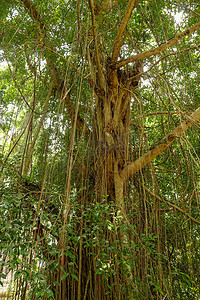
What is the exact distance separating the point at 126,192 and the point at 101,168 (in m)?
0.33

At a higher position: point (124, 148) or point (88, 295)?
point (124, 148)

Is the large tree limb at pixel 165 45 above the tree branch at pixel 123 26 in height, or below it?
below

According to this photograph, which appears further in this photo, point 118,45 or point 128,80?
point 128,80

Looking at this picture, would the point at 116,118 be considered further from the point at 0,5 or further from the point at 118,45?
the point at 0,5

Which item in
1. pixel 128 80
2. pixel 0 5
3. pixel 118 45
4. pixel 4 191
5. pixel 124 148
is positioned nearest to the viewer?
pixel 4 191

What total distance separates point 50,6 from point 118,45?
1142 millimetres

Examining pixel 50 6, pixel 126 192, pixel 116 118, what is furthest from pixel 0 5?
pixel 126 192

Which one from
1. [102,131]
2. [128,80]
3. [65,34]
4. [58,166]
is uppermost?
[65,34]

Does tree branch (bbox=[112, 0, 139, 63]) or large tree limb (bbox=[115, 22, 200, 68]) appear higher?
tree branch (bbox=[112, 0, 139, 63])

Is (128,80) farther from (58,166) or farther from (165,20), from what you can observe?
(58,166)

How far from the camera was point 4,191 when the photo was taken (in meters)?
1.42

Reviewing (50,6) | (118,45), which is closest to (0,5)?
(50,6)

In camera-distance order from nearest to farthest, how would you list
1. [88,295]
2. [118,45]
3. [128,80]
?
[88,295] < [118,45] < [128,80]

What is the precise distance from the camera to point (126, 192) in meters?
2.13
